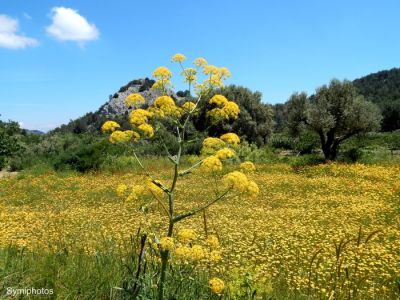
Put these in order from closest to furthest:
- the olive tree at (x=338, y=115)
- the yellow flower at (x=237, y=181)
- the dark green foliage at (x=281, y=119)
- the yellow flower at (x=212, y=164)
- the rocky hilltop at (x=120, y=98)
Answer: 1. the yellow flower at (x=237, y=181)
2. the yellow flower at (x=212, y=164)
3. the olive tree at (x=338, y=115)
4. the dark green foliage at (x=281, y=119)
5. the rocky hilltop at (x=120, y=98)

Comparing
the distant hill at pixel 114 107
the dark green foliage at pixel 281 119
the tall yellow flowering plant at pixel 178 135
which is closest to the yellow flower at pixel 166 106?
the tall yellow flowering plant at pixel 178 135

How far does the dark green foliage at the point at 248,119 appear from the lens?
41.3 metres

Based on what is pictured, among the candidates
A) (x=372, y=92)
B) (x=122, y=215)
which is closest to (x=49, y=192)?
(x=122, y=215)

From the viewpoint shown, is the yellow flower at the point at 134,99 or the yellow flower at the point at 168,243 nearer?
the yellow flower at the point at 168,243


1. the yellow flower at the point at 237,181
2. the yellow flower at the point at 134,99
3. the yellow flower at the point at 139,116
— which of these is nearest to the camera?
the yellow flower at the point at 237,181

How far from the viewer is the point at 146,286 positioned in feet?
11.5

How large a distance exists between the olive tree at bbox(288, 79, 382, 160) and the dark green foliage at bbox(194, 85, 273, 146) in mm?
15573

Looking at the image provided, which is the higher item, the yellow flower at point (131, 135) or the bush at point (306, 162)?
the yellow flower at point (131, 135)

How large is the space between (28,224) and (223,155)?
24.7 feet

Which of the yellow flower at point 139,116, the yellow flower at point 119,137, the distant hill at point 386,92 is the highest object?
the distant hill at point 386,92

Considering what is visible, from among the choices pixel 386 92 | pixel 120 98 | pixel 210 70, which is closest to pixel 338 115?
pixel 210 70

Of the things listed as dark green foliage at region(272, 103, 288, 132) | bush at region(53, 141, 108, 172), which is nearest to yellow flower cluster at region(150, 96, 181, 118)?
bush at region(53, 141, 108, 172)

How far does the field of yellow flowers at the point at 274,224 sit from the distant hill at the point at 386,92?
6025 centimetres

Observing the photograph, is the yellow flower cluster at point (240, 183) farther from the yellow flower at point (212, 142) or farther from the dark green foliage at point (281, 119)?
the dark green foliage at point (281, 119)
